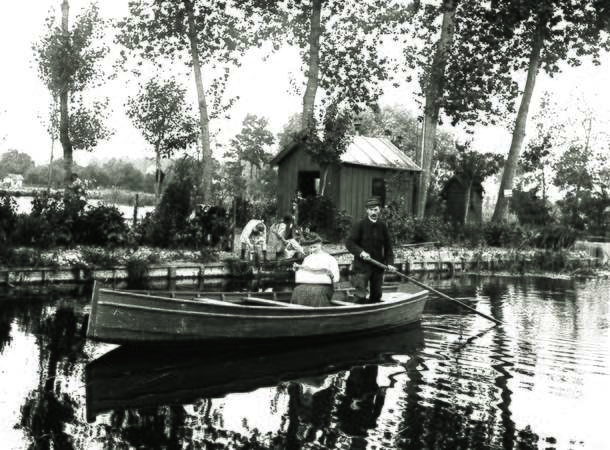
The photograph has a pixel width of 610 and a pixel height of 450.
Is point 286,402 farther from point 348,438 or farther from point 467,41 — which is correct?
point 467,41

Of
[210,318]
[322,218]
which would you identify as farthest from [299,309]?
[322,218]

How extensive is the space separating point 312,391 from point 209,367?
170cm

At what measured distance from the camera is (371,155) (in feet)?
94.0

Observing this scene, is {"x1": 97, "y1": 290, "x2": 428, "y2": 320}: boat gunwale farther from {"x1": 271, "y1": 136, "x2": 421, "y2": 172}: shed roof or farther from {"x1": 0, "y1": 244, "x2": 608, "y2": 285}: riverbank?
{"x1": 271, "y1": 136, "x2": 421, "y2": 172}: shed roof

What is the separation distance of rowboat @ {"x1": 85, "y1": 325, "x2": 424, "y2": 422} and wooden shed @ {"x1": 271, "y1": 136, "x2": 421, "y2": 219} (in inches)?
607

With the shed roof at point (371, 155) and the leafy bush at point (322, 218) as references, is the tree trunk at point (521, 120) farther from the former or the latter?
the leafy bush at point (322, 218)

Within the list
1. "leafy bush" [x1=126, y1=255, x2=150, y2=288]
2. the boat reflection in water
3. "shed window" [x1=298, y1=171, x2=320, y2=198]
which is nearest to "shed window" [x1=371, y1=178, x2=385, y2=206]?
"shed window" [x1=298, y1=171, x2=320, y2=198]

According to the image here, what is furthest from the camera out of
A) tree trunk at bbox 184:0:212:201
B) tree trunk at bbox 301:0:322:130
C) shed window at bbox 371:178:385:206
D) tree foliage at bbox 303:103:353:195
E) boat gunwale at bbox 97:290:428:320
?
shed window at bbox 371:178:385:206

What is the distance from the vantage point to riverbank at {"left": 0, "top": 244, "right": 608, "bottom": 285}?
15875 millimetres

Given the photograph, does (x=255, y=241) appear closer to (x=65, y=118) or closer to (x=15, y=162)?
(x=65, y=118)

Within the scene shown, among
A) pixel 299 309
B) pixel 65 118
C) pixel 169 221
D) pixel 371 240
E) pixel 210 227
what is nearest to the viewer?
pixel 299 309

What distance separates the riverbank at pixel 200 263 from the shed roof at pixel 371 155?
5.19 meters

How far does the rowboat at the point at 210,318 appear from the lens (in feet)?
28.7

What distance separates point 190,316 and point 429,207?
73.5 ft
